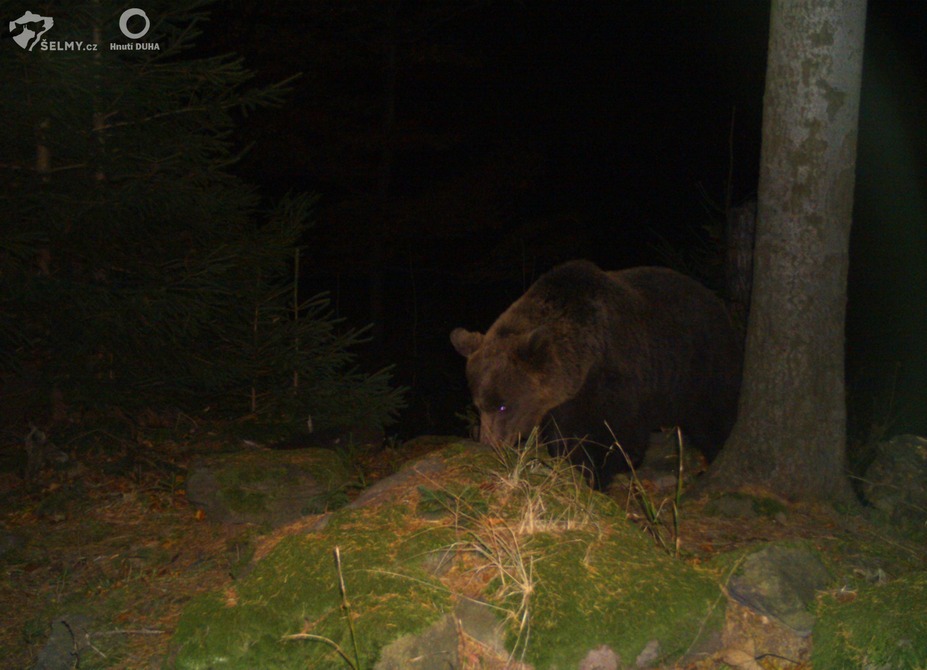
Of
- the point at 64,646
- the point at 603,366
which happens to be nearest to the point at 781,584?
the point at 603,366

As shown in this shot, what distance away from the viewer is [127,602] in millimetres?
4422

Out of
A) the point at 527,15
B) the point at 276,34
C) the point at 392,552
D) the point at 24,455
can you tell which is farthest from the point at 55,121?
the point at 527,15

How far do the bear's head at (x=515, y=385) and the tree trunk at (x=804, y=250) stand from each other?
65.2 inches

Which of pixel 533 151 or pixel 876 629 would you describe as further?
pixel 533 151

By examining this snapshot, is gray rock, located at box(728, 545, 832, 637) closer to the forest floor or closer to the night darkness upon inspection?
the forest floor

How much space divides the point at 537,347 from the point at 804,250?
2.18m

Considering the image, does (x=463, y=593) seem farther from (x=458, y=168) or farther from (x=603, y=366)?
(x=458, y=168)

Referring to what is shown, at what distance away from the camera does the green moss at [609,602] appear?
331cm

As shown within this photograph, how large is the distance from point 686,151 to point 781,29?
1914 centimetres

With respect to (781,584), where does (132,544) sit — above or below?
below

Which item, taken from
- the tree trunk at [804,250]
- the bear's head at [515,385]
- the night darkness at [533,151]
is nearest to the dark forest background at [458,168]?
the night darkness at [533,151]

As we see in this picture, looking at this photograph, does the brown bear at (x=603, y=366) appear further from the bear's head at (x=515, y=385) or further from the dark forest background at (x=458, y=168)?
the dark forest background at (x=458, y=168)

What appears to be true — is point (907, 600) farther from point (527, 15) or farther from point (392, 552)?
point (527, 15)

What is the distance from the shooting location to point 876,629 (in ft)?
11.0
